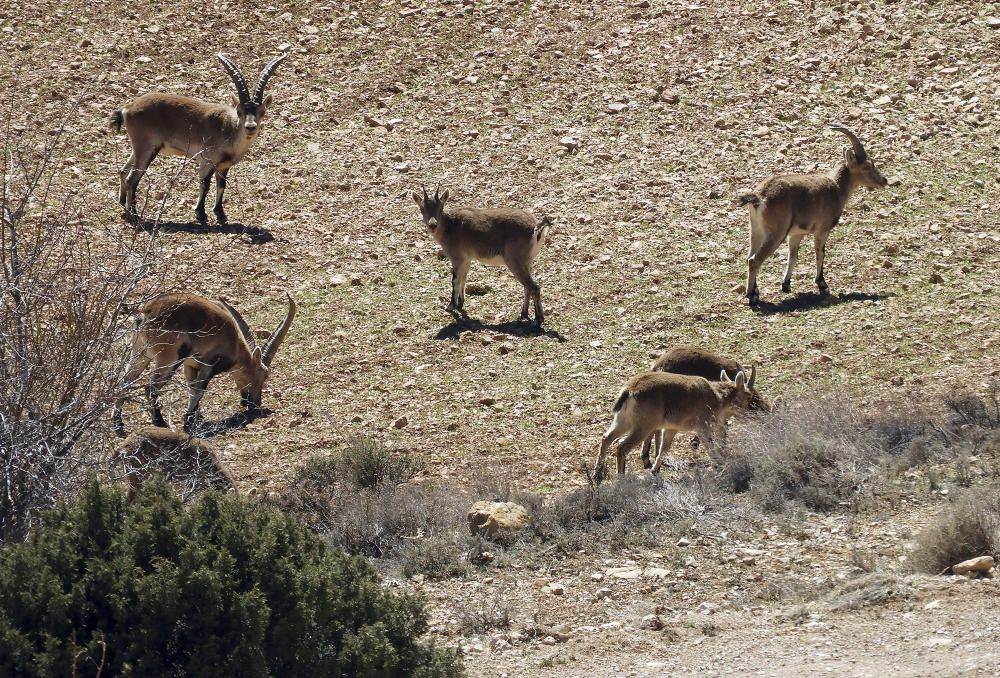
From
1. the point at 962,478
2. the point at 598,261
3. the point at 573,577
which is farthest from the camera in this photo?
the point at 598,261

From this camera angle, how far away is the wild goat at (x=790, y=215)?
60.8ft

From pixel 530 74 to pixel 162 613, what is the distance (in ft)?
59.9

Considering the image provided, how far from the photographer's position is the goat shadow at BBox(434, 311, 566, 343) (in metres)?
17.8

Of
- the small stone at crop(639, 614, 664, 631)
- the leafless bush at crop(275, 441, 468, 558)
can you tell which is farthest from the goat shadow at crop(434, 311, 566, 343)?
the small stone at crop(639, 614, 664, 631)

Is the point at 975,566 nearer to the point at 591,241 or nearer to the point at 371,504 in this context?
the point at 371,504

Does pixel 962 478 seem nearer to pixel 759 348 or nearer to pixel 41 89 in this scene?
pixel 759 348

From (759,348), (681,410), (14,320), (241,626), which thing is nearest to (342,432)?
(681,410)

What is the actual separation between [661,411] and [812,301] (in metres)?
5.40

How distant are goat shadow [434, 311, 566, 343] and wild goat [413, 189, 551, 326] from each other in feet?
0.49

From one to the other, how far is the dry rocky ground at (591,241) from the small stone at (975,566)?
0.20m

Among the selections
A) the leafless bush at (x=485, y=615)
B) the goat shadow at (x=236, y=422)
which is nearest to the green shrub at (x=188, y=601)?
the leafless bush at (x=485, y=615)

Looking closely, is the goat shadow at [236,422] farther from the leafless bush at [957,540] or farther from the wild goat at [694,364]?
the leafless bush at [957,540]

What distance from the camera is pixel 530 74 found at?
80.4 ft

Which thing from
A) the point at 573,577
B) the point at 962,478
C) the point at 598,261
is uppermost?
the point at 598,261
